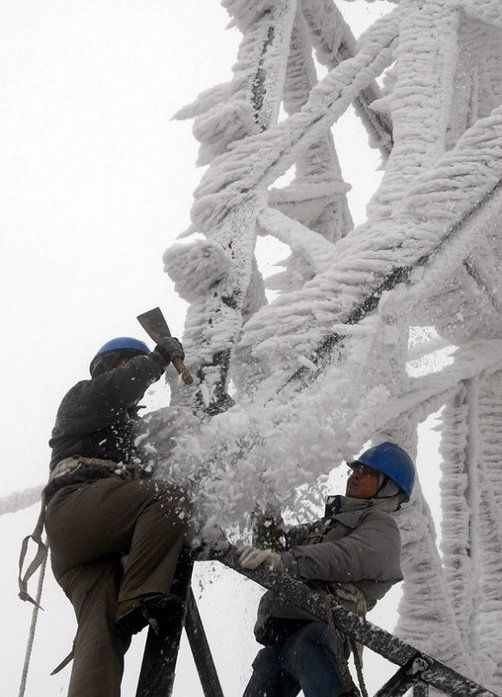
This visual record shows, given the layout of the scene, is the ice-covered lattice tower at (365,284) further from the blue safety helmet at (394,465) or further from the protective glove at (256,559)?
the protective glove at (256,559)

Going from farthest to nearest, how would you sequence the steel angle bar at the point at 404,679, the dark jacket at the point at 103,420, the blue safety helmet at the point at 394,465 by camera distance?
the blue safety helmet at the point at 394,465, the dark jacket at the point at 103,420, the steel angle bar at the point at 404,679

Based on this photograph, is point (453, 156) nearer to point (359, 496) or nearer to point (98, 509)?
point (359, 496)

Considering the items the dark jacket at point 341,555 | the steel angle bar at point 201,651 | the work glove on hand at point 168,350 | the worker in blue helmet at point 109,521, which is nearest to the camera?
the worker in blue helmet at point 109,521

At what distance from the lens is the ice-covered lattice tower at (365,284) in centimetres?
373

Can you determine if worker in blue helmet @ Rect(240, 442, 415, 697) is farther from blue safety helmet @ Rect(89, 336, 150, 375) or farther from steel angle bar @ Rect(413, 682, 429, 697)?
blue safety helmet @ Rect(89, 336, 150, 375)

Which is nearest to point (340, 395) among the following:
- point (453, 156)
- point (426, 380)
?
point (453, 156)

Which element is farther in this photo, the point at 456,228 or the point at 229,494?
the point at 456,228

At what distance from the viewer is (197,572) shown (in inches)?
139

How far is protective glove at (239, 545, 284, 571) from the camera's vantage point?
3105 millimetres

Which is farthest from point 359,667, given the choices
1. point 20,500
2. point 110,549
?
point 20,500

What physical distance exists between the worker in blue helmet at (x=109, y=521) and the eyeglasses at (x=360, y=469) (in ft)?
3.65

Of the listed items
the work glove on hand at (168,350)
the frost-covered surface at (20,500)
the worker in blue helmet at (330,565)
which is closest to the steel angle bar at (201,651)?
the worker in blue helmet at (330,565)

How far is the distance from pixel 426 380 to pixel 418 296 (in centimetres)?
236

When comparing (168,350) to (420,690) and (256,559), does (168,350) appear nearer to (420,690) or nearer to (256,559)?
(256,559)
